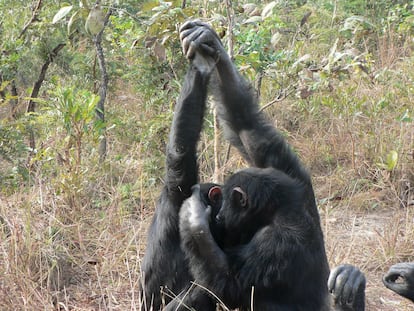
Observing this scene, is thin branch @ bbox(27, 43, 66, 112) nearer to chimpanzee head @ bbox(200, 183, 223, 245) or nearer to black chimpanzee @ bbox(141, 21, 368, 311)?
black chimpanzee @ bbox(141, 21, 368, 311)


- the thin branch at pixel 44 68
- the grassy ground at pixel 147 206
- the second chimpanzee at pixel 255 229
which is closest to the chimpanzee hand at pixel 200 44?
the second chimpanzee at pixel 255 229

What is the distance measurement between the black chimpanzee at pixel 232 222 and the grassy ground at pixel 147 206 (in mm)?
340

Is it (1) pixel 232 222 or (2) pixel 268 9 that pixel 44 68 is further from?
(1) pixel 232 222

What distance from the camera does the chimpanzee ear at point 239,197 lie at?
3221mm

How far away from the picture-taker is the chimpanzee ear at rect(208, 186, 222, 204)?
339 centimetres

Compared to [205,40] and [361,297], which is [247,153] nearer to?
[205,40]

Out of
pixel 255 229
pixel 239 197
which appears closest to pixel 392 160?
pixel 255 229

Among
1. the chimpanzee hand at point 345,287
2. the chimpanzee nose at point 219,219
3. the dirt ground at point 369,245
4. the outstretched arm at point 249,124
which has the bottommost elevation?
the dirt ground at point 369,245

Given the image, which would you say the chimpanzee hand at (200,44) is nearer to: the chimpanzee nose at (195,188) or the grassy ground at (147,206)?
the chimpanzee nose at (195,188)

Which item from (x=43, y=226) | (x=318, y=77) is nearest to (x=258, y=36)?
(x=318, y=77)

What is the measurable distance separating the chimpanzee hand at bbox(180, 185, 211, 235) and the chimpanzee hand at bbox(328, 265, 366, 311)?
2.09 ft

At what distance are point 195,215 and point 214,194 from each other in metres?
0.36

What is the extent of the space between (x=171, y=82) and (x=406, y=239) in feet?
8.47

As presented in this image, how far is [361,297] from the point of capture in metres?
3.09
